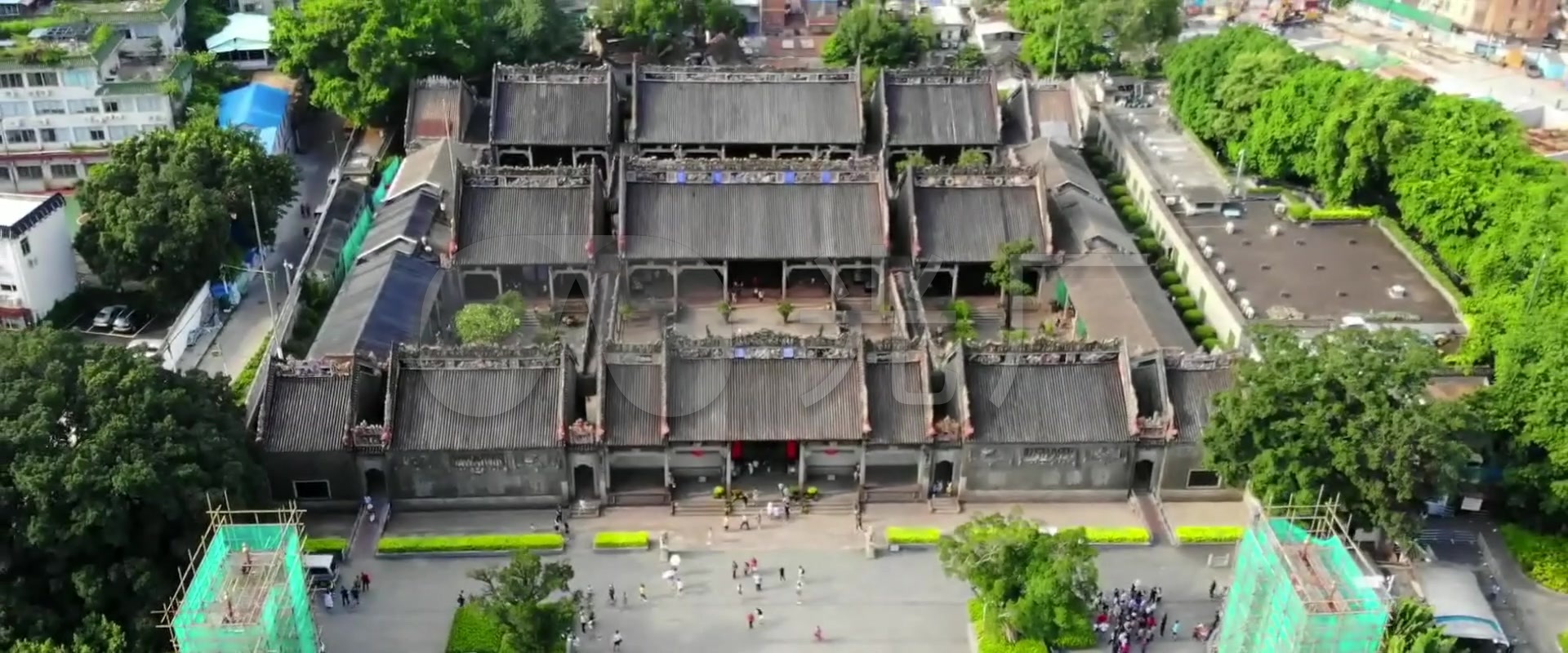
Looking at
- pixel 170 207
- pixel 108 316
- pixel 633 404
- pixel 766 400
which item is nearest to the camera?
pixel 633 404

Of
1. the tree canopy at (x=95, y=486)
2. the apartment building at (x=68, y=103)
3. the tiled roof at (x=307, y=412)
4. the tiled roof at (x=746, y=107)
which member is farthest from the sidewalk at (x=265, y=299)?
the tiled roof at (x=746, y=107)

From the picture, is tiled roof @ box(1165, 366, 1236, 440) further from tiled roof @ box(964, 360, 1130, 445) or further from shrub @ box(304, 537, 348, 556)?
shrub @ box(304, 537, 348, 556)

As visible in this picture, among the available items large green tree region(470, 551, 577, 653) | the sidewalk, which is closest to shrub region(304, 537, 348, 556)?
large green tree region(470, 551, 577, 653)

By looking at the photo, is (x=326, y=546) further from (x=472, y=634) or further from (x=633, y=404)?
(x=633, y=404)

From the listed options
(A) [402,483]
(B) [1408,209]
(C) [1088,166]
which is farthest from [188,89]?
(B) [1408,209]

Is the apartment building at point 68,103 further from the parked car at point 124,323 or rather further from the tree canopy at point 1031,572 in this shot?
the tree canopy at point 1031,572

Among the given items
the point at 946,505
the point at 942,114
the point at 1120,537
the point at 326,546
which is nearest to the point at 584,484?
the point at 326,546
